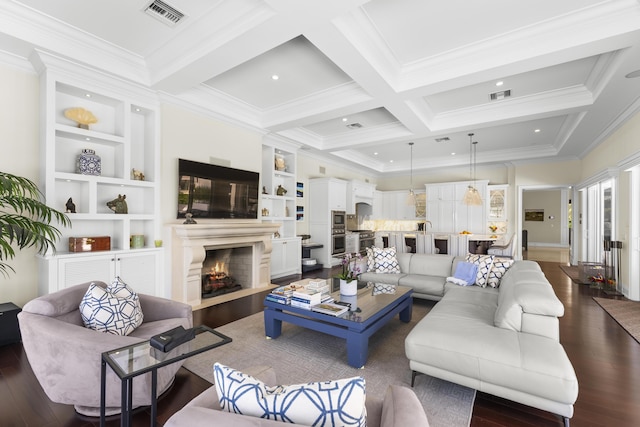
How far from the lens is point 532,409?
2088mm

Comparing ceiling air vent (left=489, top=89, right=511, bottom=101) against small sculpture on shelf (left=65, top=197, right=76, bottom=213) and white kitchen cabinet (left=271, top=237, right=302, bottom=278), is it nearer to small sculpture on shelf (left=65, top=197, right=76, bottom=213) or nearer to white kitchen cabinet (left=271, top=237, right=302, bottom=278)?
white kitchen cabinet (left=271, top=237, right=302, bottom=278)

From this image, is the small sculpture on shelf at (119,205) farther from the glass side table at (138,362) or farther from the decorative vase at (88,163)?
the glass side table at (138,362)

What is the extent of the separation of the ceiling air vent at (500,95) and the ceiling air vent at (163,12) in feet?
13.9

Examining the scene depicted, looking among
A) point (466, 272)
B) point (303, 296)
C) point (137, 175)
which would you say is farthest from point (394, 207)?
point (137, 175)

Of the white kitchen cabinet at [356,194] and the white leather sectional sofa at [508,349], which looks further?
the white kitchen cabinet at [356,194]

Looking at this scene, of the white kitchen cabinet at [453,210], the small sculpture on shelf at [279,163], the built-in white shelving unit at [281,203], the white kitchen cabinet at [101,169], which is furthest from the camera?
the white kitchen cabinet at [453,210]

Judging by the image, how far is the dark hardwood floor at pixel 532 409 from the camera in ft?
6.42

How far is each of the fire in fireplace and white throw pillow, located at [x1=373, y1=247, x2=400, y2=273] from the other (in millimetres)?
2284

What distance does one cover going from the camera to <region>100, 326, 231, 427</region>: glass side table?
54.5 inches

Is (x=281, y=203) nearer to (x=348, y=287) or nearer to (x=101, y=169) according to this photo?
(x=101, y=169)

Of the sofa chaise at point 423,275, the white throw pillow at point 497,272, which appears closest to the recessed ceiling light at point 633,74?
the white throw pillow at point 497,272

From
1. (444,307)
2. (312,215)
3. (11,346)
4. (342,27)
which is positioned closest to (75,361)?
(11,346)

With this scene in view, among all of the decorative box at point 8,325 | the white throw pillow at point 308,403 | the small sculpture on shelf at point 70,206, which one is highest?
the small sculpture on shelf at point 70,206

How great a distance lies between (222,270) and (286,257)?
1.53m
